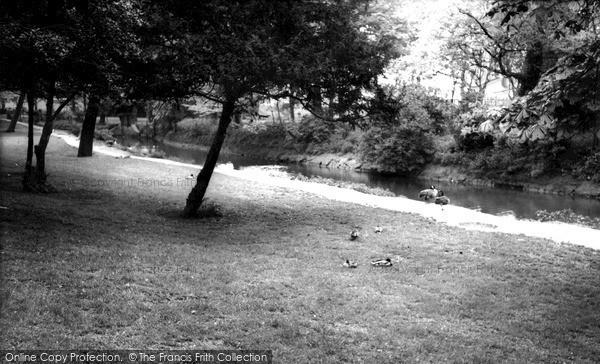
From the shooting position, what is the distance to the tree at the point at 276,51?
8.75 metres

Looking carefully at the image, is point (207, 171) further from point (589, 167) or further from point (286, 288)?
point (589, 167)

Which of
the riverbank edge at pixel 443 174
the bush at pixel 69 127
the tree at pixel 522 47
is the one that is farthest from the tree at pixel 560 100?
the bush at pixel 69 127

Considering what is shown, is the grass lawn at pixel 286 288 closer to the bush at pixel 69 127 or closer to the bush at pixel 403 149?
the bush at pixel 403 149

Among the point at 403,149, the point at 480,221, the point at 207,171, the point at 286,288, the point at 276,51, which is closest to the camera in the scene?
the point at 286,288

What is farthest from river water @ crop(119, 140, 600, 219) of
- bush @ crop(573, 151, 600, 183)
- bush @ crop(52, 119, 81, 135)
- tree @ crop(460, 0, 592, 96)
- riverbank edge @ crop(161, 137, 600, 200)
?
bush @ crop(52, 119, 81, 135)

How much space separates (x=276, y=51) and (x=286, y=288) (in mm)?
5003

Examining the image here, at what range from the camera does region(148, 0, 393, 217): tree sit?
28.7 feet

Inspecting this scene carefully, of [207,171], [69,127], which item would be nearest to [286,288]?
[207,171]

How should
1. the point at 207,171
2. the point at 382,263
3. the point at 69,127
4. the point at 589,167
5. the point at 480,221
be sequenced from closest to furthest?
the point at 382,263 → the point at 207,171 → the point at 480,221 → the point at 589,167 → the point at 69,127

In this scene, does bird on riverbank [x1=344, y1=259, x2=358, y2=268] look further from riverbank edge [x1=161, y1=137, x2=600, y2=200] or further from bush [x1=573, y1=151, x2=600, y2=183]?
bush [x1=573, y1=151, x2=600, y2=183]

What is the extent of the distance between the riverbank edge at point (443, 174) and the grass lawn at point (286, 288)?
15.5 m

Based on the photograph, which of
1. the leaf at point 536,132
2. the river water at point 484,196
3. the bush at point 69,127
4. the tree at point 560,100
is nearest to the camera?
the leaf at point 536,132

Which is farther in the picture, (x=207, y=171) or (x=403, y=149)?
(x=403, y=149)

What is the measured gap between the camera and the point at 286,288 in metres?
7.39
